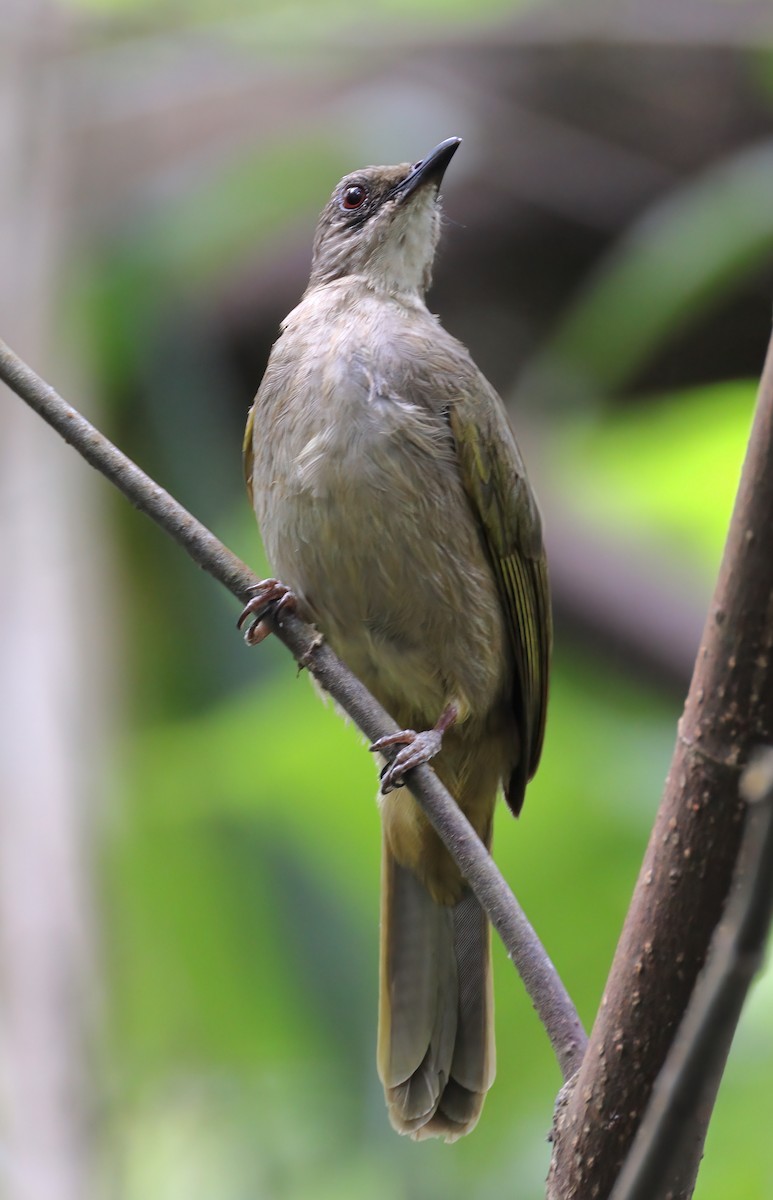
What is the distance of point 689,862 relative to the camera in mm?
1660

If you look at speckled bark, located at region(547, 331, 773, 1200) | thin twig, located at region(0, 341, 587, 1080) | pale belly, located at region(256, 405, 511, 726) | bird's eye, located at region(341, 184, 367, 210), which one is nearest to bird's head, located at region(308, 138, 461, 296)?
bird's eye, located at region(341, 184, 367, 210)

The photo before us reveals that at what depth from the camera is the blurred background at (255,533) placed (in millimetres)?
4332

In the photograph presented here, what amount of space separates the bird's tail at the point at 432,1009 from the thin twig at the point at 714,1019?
158cm

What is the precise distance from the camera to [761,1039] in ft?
12.2

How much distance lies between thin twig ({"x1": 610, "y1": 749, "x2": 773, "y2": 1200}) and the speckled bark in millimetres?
177

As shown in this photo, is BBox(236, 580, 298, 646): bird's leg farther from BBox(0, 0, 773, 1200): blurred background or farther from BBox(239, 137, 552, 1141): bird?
BBox(0, 0, 773, 1200): blurred background

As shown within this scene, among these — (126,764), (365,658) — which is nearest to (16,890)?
(126,764)

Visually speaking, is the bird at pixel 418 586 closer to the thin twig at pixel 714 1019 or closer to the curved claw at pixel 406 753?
the curved claw at pixel 406 753

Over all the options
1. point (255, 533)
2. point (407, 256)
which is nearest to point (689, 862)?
point (407, 256)

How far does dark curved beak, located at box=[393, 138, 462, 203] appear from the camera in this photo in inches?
136

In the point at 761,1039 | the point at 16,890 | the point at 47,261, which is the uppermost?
the point at 47,261

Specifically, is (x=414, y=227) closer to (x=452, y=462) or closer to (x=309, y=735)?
(x=452, y=462)

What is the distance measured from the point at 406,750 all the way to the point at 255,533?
8.29 ft

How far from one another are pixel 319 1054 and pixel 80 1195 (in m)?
0.92
